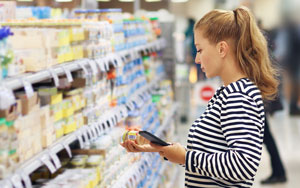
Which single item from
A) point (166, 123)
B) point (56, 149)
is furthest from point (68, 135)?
point (166, 123)

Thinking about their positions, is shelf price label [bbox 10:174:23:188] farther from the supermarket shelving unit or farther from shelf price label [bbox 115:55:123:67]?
shelf price label [bbox 115:55:123:67]

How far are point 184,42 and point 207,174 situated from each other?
10.3 metres

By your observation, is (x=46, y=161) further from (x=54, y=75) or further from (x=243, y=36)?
(x=243, y=36)

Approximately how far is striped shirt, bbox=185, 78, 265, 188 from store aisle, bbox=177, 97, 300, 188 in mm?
4722

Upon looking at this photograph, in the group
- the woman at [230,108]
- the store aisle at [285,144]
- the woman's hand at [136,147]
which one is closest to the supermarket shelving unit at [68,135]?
the woman's hand at [136,147]

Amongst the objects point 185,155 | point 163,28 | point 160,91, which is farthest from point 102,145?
point 163,28

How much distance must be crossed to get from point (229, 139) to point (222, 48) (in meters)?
0.43

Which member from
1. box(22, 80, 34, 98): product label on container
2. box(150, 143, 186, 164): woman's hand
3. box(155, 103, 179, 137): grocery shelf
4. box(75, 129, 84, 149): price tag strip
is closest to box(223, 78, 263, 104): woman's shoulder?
box(150, 143, 186, 164): woman's hand

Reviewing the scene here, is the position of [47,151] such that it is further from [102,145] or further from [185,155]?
[102,145]

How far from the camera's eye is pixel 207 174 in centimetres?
236

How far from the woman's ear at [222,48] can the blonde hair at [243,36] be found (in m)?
0.02

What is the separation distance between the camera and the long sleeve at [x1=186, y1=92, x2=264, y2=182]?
2.22m

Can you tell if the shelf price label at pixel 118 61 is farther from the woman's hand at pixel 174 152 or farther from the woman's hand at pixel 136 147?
the woman's hand at pixel 174 152

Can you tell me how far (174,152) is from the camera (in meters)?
2.49
